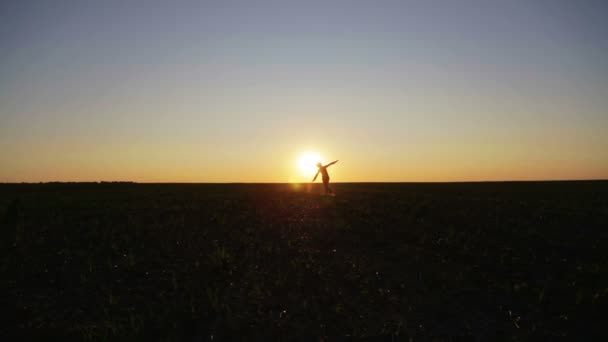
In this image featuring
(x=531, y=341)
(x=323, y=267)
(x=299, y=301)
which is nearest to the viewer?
(x=531, y=341)

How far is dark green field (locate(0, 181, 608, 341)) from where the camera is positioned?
8.47 meters

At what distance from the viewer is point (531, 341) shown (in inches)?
313

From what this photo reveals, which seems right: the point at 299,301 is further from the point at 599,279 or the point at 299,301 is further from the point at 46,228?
the point at 46,228

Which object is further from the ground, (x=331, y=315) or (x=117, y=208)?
(x=117, y=208)

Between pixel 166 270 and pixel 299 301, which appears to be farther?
pixel 166 270

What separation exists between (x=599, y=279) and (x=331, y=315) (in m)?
8.21

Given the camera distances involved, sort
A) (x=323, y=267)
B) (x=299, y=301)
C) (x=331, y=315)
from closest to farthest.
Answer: (x=331, y=315), (x=299, y=301), (x=323, y=267)

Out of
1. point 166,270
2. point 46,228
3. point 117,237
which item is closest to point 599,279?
point 166,270

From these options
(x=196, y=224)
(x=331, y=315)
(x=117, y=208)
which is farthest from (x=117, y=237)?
(x=331, y=315)

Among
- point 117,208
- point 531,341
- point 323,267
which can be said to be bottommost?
point 531,341

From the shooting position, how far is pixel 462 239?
14516 mm

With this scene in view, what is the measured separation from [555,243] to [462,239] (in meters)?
3.45

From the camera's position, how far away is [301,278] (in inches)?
425

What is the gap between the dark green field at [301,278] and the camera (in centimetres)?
847
